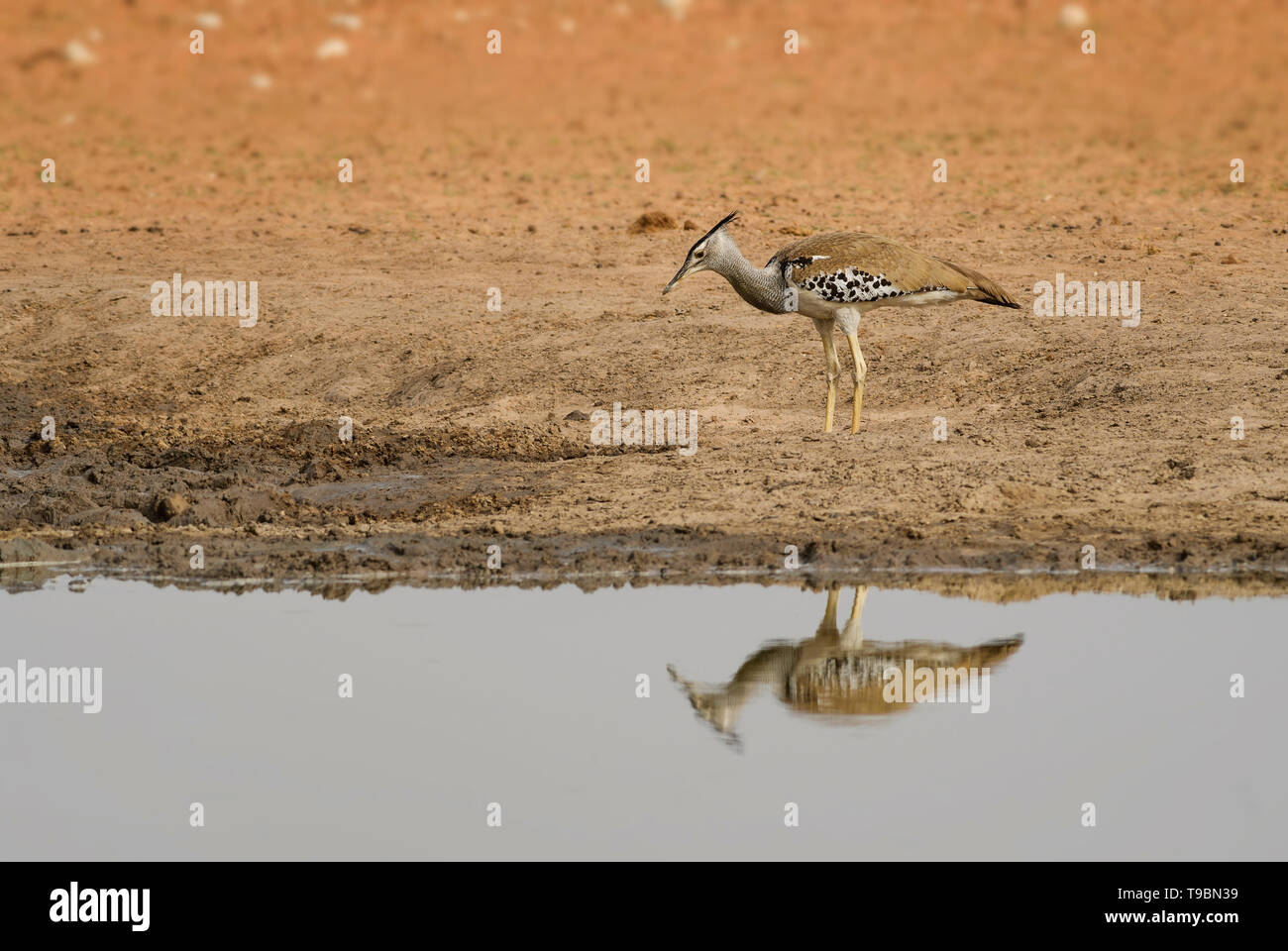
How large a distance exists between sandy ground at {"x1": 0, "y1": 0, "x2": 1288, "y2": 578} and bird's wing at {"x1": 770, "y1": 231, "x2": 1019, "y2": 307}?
0.96 meters

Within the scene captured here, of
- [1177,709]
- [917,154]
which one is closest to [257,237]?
[917,154]

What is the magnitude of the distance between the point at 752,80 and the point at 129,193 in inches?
402

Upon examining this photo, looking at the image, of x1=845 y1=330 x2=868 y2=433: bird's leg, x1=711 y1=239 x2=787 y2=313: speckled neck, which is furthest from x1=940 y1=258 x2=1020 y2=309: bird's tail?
x1=711 y1=239 x2=787 y2=313: speckled neck

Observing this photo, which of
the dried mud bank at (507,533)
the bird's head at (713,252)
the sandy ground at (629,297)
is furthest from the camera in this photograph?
the bird's head at (713,252)

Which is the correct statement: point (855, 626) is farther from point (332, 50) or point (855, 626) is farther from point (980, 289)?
point (332, 50)

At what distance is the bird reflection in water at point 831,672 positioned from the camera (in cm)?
732

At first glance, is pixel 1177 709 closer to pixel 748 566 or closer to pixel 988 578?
pixel 988 578

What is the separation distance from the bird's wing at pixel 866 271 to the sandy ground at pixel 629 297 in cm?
96

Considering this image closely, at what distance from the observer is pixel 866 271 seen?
1177 centimetres

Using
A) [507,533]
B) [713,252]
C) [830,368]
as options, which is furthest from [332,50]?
[507,533]

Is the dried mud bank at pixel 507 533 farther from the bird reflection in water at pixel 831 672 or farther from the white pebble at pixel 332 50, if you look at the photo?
the white pebble at pixel 332 50

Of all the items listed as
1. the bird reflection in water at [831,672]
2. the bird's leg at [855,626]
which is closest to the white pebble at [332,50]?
the bird's leg at [855,626]

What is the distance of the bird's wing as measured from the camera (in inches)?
464

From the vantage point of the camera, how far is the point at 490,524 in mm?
10555
